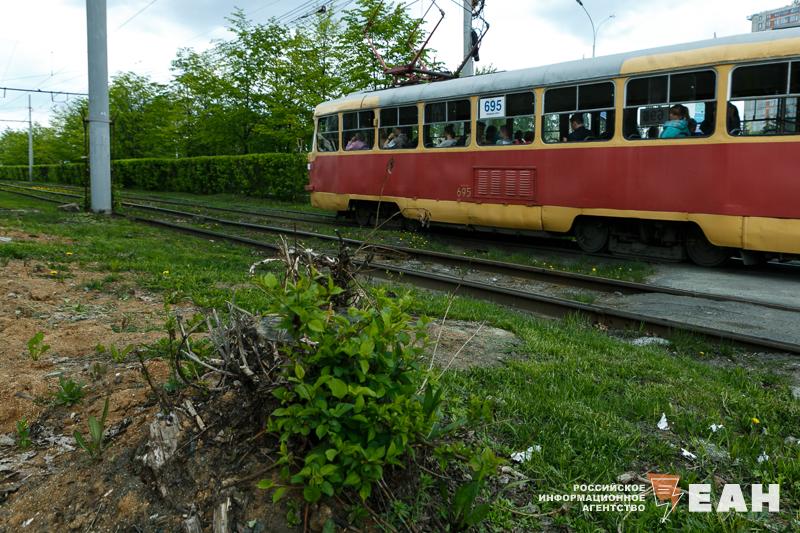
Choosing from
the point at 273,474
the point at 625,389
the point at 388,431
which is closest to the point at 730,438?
the point at 625,389

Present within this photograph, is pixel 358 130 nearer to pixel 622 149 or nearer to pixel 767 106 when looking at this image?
pixel 622 149

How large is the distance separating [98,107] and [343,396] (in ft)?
48.9

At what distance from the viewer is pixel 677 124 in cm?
926

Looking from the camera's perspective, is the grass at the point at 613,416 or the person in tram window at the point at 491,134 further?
the person in tram window at the point at 491,134

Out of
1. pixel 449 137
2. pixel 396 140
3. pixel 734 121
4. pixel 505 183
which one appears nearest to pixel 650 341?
pixel 734 121

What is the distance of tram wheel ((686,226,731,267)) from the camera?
965 cm

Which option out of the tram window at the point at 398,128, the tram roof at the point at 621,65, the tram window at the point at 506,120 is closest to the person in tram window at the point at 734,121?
the tram roof at the point at 621,65

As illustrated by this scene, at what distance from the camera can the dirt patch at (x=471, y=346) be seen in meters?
4.57

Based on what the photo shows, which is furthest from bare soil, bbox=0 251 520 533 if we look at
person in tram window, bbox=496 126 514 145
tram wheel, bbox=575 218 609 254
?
person in tram window, bbox=496 126 514 145

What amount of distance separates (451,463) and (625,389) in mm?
1871

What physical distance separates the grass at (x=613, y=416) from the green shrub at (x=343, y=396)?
36cm

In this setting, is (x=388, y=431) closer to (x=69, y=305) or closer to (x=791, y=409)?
(x=791, y=409)

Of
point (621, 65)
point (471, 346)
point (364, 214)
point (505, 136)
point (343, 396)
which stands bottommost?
point (471, 346)

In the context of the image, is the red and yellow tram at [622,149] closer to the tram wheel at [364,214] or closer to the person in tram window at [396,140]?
the person in tram window at [396,140]
